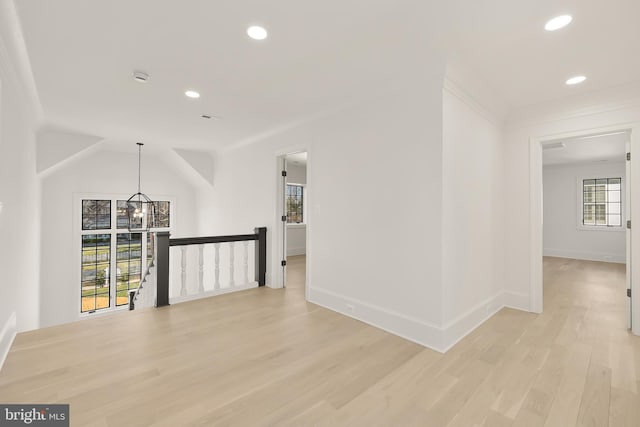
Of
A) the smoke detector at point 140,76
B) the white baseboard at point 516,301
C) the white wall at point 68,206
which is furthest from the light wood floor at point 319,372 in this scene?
the white wall at point 68,206

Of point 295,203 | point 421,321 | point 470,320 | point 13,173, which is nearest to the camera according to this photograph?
point 421,321

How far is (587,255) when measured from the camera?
7.14 meters

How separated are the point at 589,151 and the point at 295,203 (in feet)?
22.0

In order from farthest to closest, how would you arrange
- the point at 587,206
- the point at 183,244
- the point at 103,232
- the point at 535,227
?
the point at 587,206
the point at 103,232
the point at 183,244
the point at 535,227

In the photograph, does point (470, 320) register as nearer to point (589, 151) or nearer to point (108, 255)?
point (589, 151)

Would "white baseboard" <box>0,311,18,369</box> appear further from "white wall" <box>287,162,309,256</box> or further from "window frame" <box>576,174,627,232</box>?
"window frame" <box>576,174,627,232</box>

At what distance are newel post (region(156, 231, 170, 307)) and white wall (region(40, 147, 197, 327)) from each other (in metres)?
2.98

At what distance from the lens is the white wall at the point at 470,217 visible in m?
2.60

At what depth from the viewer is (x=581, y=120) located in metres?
3.12

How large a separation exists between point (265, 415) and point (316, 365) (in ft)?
2.05

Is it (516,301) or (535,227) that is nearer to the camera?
(535,227)

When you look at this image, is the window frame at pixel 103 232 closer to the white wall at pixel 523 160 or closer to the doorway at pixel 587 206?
the white wall at pixel 523 160

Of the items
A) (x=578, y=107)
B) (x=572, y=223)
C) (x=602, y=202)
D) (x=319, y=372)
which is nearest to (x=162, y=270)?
(x=319, y=372)

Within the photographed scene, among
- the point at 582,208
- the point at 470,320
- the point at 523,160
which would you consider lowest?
the point at 470,320
